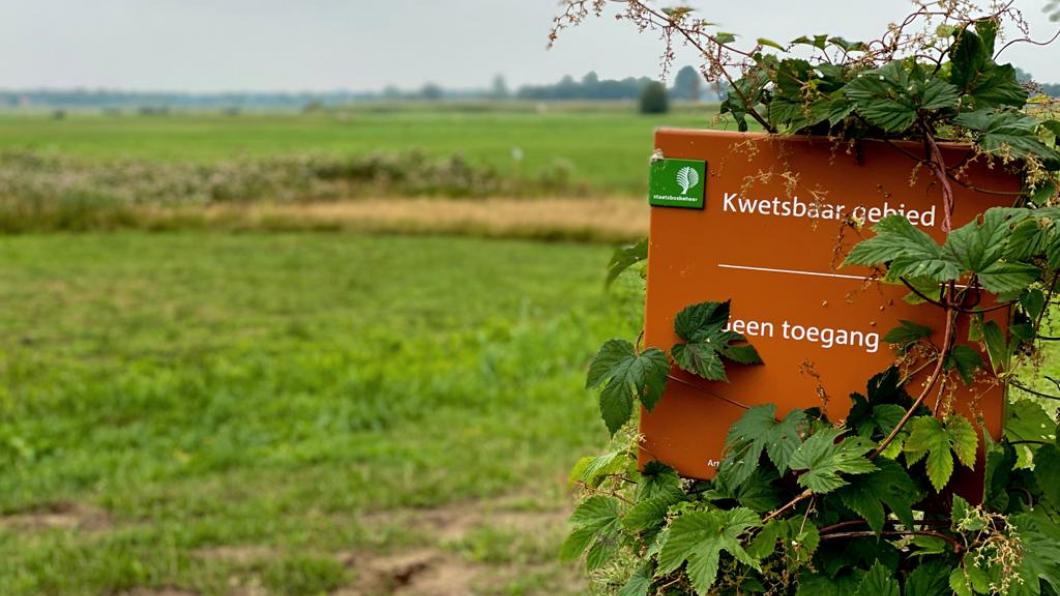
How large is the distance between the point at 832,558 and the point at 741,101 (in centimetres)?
74

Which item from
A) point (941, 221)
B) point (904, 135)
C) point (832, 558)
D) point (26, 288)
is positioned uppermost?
point (904, 135)

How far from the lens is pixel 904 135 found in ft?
5.49

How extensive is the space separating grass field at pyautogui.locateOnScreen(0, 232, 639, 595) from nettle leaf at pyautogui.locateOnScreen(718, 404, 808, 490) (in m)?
0.84

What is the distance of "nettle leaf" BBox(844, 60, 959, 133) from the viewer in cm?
159

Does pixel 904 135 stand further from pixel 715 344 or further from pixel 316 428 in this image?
pixel 316 428

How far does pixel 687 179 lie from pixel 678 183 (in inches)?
0.6

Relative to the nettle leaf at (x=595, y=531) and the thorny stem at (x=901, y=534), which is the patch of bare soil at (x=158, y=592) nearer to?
the nettle leaf at (x=595, y=531)

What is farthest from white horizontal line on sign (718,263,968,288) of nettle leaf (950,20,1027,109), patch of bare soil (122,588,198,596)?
patch of bare soil (122,588,198,596)

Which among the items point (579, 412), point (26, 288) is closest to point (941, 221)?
point (579, 412)

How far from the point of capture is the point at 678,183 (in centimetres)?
177

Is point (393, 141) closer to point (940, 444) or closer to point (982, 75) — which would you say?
point (982, 75)

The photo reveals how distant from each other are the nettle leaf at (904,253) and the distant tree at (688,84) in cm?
44

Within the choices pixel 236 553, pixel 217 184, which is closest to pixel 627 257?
pixel 236 553

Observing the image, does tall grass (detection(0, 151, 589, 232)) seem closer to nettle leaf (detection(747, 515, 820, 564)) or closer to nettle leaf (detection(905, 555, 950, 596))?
nettle leaf (detection(747, 515, 820, 564))
